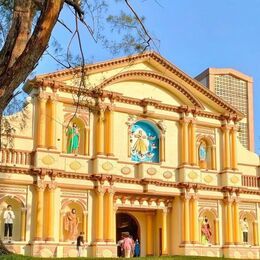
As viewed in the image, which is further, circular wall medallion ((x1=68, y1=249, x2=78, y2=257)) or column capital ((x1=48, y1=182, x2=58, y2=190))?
circular wall medallion ((x1=68, y1=249, x2=78, y2=257))

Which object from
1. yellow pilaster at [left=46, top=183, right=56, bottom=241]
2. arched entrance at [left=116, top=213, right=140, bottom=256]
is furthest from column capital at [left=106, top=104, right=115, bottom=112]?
arched entrance at [left=116, top=213, right=140, bottom=256]

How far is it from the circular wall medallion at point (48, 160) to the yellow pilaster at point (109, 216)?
306cm

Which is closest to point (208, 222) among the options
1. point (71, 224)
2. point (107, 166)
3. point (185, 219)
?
point (185, 219)

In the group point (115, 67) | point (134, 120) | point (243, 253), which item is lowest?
point (243, 253)

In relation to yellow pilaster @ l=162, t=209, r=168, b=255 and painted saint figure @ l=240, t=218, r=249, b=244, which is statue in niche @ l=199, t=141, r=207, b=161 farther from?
painted saint figure @ l=240, t=218, r=249, b=244

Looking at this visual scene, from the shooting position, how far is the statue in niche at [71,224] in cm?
2723

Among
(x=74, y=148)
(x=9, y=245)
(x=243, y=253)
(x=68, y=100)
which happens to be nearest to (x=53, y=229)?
(x=9, y=245)

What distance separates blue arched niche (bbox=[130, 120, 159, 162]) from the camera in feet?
98.4

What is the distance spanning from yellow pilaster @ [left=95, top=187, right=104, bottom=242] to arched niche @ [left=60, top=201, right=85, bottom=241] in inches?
28.2

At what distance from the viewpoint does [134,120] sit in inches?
1176

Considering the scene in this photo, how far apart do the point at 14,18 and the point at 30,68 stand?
1.12m

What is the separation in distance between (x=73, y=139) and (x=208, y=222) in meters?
8.67

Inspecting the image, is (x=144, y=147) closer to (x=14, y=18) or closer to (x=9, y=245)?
(x=9, y=245)

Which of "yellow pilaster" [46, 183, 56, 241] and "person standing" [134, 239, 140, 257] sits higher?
"yellow pilaster" [46, 183, 56, 241]
